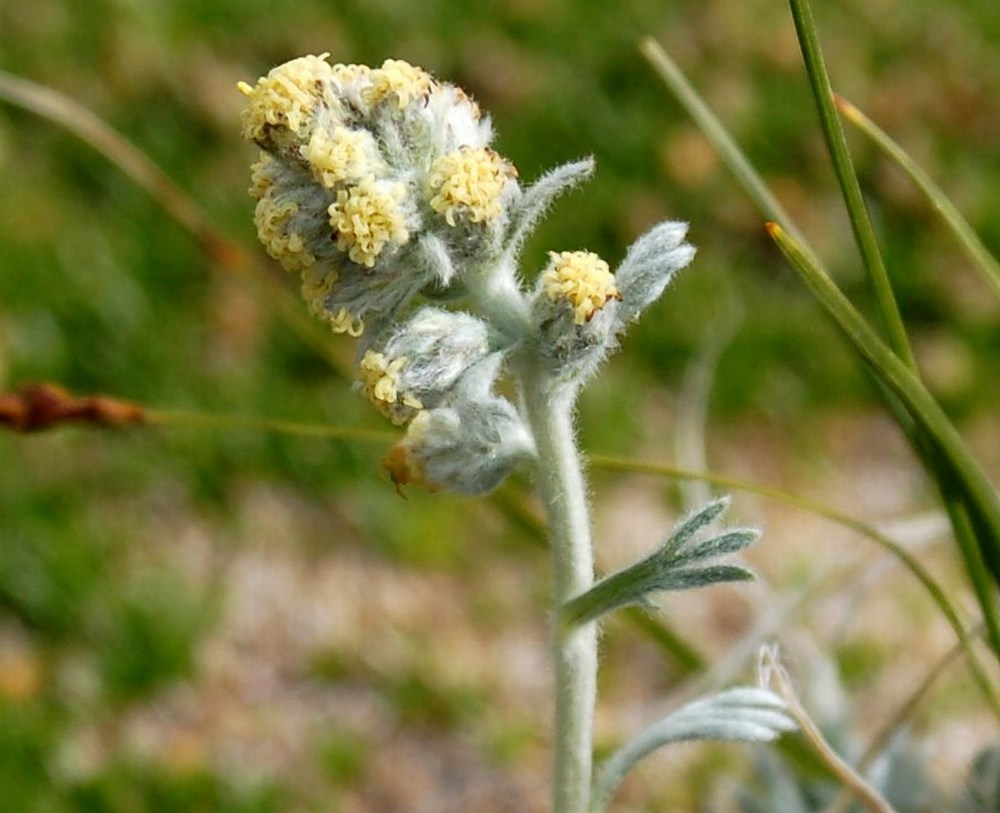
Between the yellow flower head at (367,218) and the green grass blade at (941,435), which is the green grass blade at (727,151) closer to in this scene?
the green grass blade at (941,435)

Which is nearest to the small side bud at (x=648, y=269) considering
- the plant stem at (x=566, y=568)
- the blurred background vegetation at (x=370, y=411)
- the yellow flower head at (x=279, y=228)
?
the plant stem at (x=566, y=568)

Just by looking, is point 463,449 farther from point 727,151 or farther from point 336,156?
point 727,151

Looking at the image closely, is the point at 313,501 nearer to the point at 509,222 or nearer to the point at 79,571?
the point at 79,571

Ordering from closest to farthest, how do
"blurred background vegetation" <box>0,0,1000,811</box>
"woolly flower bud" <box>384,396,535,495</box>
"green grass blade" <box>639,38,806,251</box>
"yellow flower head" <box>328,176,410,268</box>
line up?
1. "yellow flower head" <box>328,176,410,268</box>
2. "woolly flower bud" <box>384,396,535,495</box>
3. "green grass blade" <box>639,38,806,251</box>
4. "blurred background vegetation" <box>0,0,1000,811</box>

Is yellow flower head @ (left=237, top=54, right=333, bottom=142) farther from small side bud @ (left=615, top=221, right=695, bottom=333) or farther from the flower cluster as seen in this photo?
small side bud @ (left=615, top=221, right=695, bottom=333)

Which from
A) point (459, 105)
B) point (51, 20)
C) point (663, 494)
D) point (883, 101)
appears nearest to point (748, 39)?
point (883, 101)

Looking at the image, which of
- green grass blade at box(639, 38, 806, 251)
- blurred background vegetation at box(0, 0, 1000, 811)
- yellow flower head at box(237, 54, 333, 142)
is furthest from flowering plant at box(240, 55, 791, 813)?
blurred background vegetation at box(0, 0, 1000, 811)

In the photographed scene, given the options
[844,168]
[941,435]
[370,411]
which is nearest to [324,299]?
[844,168]
